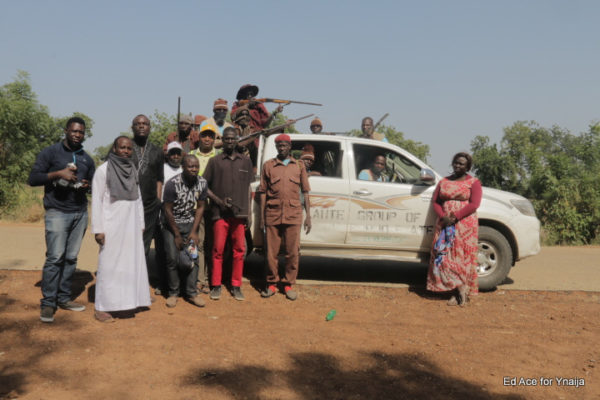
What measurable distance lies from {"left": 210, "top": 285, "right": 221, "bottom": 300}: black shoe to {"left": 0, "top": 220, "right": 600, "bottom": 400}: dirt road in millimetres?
149

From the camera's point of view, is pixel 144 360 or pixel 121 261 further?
pixel 121 261

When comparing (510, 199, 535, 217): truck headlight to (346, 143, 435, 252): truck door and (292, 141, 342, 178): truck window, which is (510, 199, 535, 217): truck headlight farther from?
(292, 141, 342, 178): truck window

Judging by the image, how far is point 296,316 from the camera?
539 cm

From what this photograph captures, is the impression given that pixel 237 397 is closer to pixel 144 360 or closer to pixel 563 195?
pixel 144 360

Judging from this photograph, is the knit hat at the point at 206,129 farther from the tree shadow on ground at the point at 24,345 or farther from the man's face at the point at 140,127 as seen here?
the tree shadow on ground at the point at 24,345

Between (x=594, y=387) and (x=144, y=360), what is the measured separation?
339 cm

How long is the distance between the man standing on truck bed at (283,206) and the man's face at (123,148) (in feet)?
5.67

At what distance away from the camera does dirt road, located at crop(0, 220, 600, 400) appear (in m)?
3.53

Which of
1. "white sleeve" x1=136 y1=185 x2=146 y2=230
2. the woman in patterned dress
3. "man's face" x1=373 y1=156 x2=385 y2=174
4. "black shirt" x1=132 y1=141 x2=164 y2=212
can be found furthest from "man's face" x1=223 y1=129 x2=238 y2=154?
the woman in patterned dress

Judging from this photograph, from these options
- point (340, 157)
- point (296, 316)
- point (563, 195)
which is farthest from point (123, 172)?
point (563, 195)

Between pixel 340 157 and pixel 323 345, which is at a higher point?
pixel 340 157

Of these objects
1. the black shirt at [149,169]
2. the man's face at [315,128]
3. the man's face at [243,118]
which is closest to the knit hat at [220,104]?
the man's face at [243,118]

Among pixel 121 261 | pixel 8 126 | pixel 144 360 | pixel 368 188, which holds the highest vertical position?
pixel 8 126

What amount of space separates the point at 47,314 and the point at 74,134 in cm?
176
